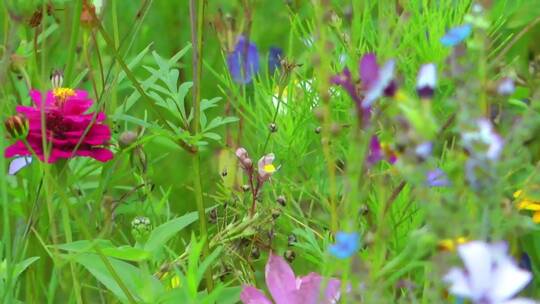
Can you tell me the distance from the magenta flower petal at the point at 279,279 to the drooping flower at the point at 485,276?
0.34 m

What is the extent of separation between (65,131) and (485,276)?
515mm

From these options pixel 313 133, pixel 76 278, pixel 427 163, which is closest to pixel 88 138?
pixel 76 278

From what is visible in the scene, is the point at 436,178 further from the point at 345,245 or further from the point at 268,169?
the point at 345,245

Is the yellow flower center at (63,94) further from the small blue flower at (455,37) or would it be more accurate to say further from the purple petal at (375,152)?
the small blue flower at (455,37)

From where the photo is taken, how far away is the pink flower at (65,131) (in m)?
0.97

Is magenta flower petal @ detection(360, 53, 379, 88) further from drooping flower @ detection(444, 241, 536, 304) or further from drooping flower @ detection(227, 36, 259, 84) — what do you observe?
drooping flower @ detection(227, 36, 259, 84)

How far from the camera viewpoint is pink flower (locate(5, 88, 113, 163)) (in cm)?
97

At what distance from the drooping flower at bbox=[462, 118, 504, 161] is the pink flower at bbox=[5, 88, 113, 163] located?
44cm

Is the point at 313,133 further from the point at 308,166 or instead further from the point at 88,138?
the point at 88,138

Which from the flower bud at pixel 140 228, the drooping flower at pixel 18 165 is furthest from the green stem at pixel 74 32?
the flower bud at pixel 140 228

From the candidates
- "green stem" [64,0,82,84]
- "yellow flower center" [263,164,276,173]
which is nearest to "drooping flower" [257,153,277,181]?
"yellow flower center" [263,164,276,173]

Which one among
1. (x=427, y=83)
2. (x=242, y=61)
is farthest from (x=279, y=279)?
(x=242, y=61)

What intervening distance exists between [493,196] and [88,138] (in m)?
0.47

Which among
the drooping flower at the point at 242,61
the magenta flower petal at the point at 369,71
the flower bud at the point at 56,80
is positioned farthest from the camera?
the drooping flower at the point at 242,61
